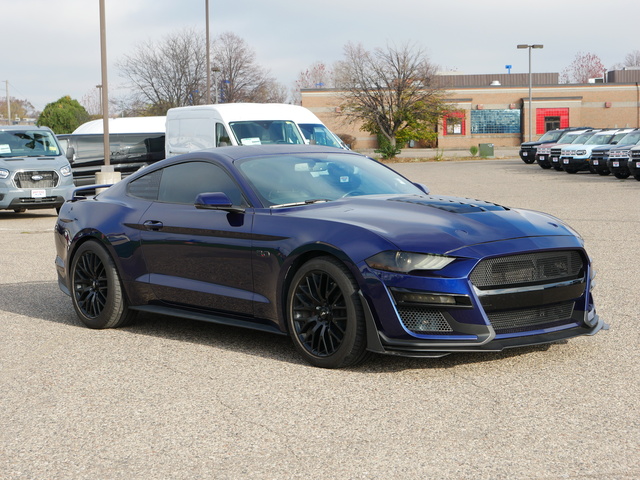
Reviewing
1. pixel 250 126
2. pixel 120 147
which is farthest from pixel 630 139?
pixel 250 126

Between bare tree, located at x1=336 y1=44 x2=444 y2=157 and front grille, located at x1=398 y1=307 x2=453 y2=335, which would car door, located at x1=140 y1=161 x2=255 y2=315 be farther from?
bare tree, located at x1=336 y1=44 x2=444 y2=157

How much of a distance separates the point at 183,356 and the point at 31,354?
1.11 meters

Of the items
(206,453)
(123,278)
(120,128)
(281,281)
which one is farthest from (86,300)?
(120,128)

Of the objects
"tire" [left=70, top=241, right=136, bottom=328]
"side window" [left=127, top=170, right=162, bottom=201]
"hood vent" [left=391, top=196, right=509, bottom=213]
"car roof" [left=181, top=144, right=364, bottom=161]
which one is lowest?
"tire" [left=70, top=241, right=136, bottom=328]

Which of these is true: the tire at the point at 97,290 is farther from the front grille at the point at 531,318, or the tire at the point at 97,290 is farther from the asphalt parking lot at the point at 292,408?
the front grille at the point at 531,318

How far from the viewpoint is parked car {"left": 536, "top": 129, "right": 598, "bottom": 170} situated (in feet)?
128

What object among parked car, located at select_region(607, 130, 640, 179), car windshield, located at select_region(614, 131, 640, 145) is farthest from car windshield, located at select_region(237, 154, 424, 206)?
car windshield, located at select_region(614, 131, 640, 145)

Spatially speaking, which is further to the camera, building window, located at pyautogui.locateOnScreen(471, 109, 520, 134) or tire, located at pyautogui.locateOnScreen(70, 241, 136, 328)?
building window, located at pyautogui.locateOnScreen(471, 109, 520, 134)

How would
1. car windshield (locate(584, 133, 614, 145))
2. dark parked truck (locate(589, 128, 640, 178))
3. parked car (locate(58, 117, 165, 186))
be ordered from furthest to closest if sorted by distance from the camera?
car windshield (locate(584, 133, 614, 145)) → dark parked truck (locate(589, 128, 640, 178)) → parked car (locate(58, 117, 165, 186))

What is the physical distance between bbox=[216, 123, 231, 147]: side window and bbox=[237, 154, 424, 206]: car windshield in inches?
477

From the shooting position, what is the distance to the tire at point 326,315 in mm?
5637

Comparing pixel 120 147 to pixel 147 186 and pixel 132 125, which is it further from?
pixel 147 186

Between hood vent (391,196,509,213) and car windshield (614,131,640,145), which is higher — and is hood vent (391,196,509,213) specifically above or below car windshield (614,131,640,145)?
below

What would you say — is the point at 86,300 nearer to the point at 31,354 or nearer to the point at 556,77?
the point at 31,354
